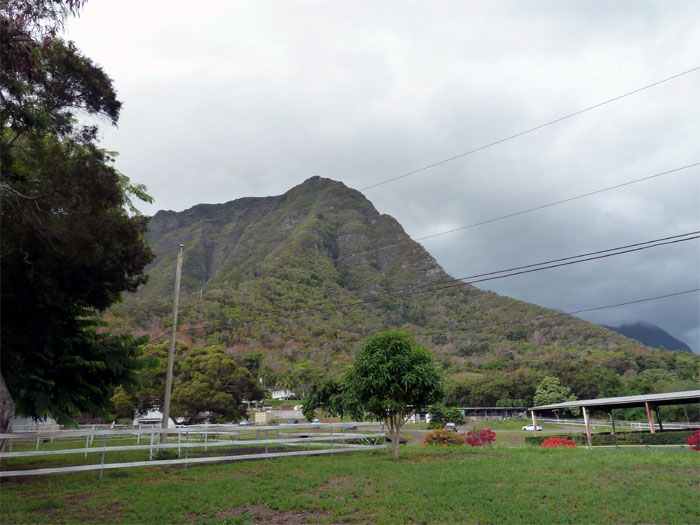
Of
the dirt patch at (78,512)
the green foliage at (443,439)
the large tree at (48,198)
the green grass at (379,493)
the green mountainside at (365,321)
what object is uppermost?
the green mountainside at (365,321)

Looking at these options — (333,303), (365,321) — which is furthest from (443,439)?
(365,321)

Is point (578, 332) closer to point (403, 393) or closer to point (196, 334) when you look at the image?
point (196, 334)

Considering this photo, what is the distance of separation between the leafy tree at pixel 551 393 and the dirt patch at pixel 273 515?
72.1 meters

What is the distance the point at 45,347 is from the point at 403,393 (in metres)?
10.8

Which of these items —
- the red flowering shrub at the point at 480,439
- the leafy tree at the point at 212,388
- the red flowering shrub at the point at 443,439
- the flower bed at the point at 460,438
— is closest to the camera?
the red flowering shrub at the point at 480,439

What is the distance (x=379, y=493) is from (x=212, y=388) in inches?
1104

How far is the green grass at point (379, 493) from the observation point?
7.67 m

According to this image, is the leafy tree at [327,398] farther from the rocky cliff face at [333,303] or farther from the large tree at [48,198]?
the rocky cliff face at [333,303]

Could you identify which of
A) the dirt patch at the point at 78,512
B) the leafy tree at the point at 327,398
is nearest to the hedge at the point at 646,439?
the leafy tree at the point at 327,398

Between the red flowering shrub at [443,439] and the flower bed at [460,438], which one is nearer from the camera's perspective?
the flower bed at [460,438]

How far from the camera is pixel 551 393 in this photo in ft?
237

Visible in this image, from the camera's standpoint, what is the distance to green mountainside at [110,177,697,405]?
7944 cm

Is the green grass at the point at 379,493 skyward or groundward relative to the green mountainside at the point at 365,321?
groundward

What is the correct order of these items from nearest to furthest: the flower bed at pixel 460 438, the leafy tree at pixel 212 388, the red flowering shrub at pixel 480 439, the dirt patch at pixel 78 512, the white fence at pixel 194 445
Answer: the dirt patch at pixel 78 512 → the white fence at pixel 194 445 → the red flowering shrub at pixel 480 439 → the flower bed at pixel 460 438 → the leafy tree at pixel 212 388
